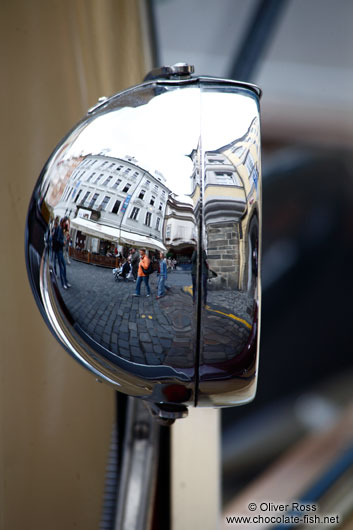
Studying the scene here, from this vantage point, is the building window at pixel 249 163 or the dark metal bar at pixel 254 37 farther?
the dark metal bar at pixel 254 37

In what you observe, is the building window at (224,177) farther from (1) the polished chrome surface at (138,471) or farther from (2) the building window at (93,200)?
(1) the polished chrome surface at (138,471)

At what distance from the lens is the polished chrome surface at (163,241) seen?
11.4 inches

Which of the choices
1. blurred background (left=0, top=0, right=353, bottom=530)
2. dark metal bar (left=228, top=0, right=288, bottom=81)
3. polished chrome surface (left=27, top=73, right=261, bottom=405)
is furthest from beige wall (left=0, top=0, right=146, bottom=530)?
dark metal bar (left=228, top=0, right=288, bottom=81)

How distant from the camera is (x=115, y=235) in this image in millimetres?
292

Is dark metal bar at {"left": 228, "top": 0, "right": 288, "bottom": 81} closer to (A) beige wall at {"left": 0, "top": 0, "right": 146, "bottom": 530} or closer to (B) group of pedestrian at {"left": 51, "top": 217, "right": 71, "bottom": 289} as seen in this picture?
(A) beige wall at {"left": 0, "top": 0, "right": 146, "bottom": 530}

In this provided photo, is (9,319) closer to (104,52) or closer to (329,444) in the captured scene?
(104,52)

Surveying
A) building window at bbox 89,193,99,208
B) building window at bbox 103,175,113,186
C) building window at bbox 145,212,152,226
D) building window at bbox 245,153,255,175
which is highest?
building window at bbox 245,153,255,175

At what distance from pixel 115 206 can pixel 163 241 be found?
35mm

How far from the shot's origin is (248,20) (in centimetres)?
76

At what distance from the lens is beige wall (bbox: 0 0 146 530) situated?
444 millimetres

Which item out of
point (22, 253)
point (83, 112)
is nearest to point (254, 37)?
point (83, 112)

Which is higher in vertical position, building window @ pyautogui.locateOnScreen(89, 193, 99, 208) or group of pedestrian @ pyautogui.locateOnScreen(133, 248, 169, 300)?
building window @ pyautogui.locateOnScreen(89, 193, 99, 208)

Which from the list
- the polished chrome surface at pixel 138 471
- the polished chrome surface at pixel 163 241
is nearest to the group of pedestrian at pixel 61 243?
the polished chrome surface at pixel 163 241

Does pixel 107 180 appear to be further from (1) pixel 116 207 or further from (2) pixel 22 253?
(2) pixel 22 253
